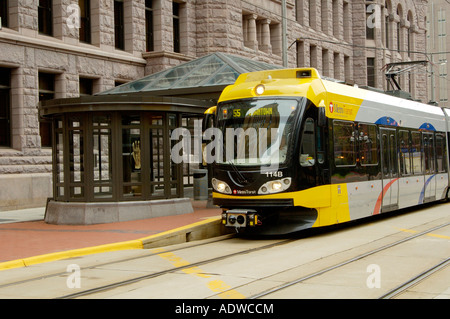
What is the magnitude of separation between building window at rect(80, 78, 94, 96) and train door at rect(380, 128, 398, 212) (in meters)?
12.7

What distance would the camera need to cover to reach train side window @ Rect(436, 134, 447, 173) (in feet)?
70.6

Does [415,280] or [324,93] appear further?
[324,93]

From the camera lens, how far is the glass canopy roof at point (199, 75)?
822 inches

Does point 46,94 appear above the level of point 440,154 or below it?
above

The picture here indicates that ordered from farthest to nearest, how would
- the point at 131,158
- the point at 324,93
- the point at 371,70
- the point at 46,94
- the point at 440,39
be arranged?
the point at 440,39 < the point at 371,70 < the point at 46,94 < the point at 131,158 < the point at 324,93

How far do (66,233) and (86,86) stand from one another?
11833mm

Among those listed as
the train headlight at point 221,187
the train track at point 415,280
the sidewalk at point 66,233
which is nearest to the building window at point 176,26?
the sidewalk at point 66,233

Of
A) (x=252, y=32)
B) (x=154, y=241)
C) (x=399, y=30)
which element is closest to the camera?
(x=154, y=241)

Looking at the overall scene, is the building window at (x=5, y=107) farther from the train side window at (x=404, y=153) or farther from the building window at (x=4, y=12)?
the train side window at (x=404, y=153)

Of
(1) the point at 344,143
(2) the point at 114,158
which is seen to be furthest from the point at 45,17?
(1) the point at 344,143

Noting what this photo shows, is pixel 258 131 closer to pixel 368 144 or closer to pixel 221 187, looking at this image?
pixel 221 187

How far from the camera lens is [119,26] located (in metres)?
27.1
